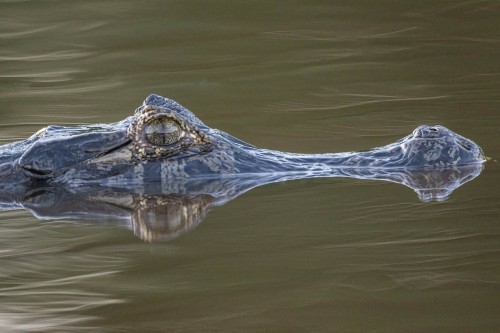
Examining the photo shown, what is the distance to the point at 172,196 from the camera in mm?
6777

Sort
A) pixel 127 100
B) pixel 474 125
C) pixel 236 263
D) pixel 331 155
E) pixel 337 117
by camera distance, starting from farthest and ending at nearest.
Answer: pixel 127 100, pixel 337 117, pixel 474 125, pixel 331 155, pixel 236 263

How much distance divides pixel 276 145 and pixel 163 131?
6.16 ft

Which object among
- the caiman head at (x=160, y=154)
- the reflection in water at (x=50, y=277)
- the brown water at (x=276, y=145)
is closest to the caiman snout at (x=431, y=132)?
the caiman head at (x=160, y=154)

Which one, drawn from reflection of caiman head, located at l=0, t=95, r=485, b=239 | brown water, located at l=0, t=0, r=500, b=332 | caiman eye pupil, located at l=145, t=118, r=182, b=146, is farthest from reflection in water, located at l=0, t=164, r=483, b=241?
caiman eye pupil, located at l=145, t=118, r=182, b=146

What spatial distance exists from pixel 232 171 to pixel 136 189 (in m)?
0.63

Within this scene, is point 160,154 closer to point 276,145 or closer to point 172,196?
point 172,196

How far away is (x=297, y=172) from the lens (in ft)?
23.4

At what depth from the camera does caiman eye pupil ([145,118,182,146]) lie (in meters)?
6.78

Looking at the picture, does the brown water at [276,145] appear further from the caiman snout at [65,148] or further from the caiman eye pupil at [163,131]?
the caiman eye pupil at [163,131]

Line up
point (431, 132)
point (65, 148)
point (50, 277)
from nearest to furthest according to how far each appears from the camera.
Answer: point (50, 277) < point (65, 148) < point (431, 132)

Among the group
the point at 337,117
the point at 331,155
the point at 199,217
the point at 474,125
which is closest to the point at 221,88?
the point at 337,117

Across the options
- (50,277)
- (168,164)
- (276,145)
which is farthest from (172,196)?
(276,145)

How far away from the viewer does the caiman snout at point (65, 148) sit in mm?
6895

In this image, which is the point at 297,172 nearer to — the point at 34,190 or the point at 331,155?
the point at 331,155
